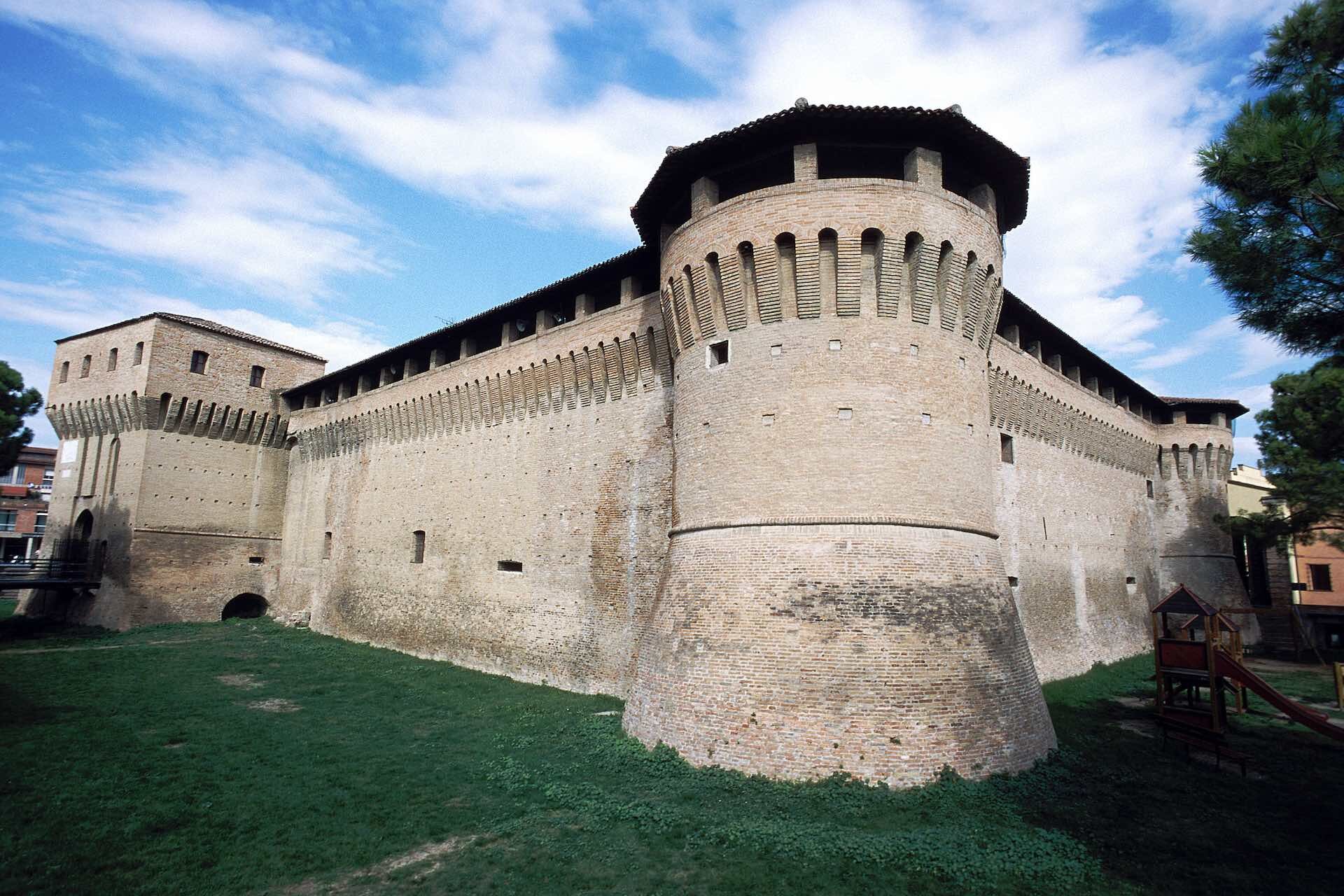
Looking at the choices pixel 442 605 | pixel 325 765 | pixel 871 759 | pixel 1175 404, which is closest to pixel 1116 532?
pixel 1175 404

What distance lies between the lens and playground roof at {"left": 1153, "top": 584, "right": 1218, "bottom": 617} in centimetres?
1147

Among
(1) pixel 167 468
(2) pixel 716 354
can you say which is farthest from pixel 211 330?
(2) pixel 716 354

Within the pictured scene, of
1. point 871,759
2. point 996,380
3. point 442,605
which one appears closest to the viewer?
point 871,759

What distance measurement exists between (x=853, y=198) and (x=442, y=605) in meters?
14.1

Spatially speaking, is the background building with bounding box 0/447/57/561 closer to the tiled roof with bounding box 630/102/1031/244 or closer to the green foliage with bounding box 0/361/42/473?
the green foliage with bounding box 0/361/42/473

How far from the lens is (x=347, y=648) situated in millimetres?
20188

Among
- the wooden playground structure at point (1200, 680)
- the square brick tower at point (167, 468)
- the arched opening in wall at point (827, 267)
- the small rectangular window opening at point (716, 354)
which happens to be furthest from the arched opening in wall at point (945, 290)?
the square brick tower at point (167, 468)

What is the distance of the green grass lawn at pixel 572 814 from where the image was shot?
673 centimetres

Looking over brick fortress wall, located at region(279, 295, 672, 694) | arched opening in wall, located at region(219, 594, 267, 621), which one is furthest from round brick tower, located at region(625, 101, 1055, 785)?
arched opening in wall, located at region(219, 594, 267, 621)

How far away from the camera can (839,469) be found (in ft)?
33.3

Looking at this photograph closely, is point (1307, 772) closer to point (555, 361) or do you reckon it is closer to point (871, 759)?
point (871, 759)

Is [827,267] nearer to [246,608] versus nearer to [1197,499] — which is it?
[1197,499]

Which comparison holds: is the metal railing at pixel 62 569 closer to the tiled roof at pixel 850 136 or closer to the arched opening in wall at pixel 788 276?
the tiled roof at pixel 850 136

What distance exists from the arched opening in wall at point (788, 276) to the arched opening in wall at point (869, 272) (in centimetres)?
96
